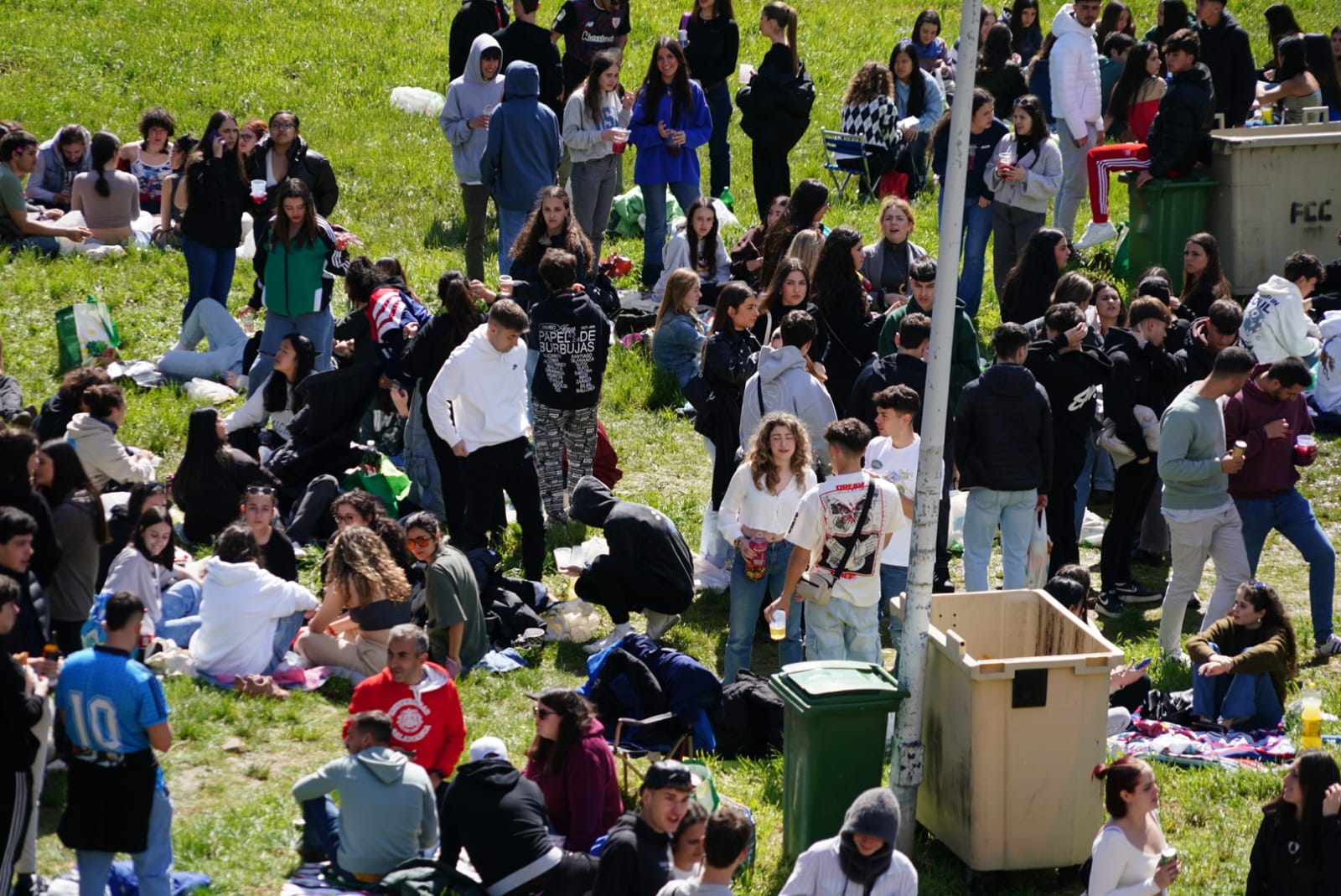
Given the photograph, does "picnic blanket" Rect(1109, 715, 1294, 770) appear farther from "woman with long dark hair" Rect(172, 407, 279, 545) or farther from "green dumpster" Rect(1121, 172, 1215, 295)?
"green dumpster" Rect(1121, 172, 1215, 295)

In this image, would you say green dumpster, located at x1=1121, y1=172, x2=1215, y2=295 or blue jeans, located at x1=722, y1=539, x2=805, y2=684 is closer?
blue jeans, located at x1=722, y1=539, x2=805, y2=684

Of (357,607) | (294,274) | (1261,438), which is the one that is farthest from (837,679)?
(294,274)

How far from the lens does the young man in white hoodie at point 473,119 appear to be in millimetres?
14648

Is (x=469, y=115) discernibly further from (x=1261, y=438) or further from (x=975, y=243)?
(x=1261, y=438)

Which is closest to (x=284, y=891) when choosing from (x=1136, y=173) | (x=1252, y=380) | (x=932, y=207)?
(x=1252, y=380)

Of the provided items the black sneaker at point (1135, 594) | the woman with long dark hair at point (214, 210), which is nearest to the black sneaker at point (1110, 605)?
the black sneaker at point (1135, 594)

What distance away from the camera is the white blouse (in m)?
8.81

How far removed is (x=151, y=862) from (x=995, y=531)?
5244 millimetres

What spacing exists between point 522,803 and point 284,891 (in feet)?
3.57

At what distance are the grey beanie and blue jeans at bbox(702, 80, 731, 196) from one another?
1159cm

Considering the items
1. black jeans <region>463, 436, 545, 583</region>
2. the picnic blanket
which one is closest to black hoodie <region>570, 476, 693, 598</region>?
black jeans <region>463, 436, 545, 583</region>

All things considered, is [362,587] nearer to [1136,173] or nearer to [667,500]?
[667,500]

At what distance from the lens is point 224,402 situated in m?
13.0

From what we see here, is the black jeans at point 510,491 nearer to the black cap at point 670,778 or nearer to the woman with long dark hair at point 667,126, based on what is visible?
the black cap at point 670,778
